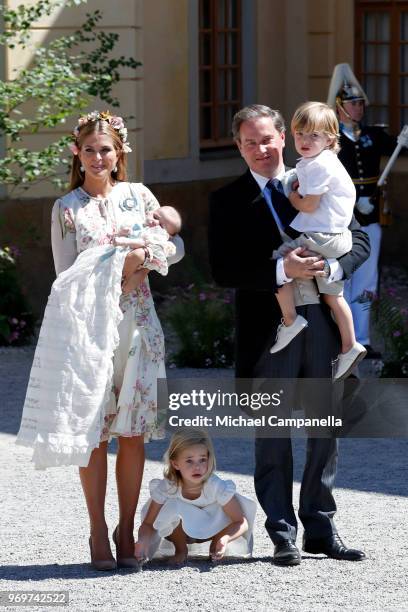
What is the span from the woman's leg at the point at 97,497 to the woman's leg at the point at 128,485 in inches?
2.4

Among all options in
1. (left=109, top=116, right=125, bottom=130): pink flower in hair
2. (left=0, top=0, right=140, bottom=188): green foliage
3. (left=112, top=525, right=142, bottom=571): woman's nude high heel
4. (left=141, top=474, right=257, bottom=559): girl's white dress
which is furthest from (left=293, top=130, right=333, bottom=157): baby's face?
(left=0, top=0, right=140, bottom=188): green foliage

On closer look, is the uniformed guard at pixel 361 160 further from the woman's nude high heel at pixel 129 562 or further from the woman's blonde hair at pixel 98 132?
the woman's nude high heel at pixel 129 562

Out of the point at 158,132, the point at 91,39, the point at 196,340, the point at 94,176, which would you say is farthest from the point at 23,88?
the point at 94,176

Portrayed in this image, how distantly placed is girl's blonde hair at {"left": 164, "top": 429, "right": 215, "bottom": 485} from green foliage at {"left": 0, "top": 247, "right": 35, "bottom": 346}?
565cm

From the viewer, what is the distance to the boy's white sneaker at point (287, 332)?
550 cm

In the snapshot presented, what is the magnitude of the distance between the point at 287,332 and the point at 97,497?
35.1 inches

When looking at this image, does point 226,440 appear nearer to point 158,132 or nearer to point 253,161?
point 253,161

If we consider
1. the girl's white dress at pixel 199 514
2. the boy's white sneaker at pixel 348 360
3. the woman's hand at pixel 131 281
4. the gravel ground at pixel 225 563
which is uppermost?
the woman's hand at pixel 131 281

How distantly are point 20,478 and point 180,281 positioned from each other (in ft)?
22.8

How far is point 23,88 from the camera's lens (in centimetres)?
1113

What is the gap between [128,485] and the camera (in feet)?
18.4

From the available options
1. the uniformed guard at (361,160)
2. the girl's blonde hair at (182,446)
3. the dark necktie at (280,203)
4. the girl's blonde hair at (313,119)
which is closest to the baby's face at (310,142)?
the girl's blonde hair at (313,119)

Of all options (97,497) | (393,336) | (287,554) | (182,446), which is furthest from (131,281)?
(393,336)

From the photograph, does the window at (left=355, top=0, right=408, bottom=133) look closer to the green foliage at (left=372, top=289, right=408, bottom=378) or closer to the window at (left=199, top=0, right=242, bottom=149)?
the window at (left=199, top=0, right=242, bottom=149)
